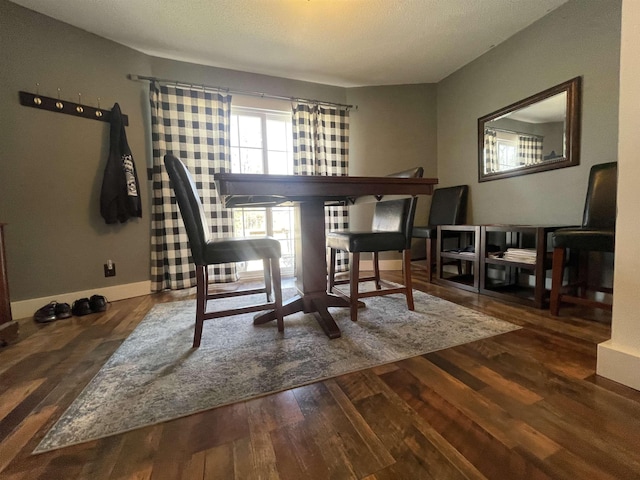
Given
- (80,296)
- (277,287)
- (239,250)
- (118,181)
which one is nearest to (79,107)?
(118,181)

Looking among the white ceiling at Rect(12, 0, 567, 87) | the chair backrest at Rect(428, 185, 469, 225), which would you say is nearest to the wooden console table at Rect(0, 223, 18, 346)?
the white ceiling at Rect(12, 0, 567, 87)

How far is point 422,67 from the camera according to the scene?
288cm

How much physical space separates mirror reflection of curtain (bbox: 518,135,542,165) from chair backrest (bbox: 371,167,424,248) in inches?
47.4

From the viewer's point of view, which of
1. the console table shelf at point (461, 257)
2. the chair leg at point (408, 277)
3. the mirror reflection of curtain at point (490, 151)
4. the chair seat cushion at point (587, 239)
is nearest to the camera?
the chair seat cushion at point (587, 239)

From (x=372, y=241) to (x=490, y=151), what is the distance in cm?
192

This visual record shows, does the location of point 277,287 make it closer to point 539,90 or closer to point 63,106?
point 63,106

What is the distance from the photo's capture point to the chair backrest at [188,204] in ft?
4.20

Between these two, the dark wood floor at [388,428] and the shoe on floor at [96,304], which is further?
the shoe on floor at [96,304]

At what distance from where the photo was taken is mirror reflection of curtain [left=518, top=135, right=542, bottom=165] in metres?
2.24

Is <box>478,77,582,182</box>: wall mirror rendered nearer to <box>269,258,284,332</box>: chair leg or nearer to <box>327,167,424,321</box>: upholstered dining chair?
<box>327,167,424,321</box>: upholstered dining chair

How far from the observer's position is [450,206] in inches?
117

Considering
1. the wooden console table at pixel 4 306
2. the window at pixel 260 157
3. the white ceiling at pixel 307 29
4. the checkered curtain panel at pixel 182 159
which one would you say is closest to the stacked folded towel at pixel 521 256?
the white ceiling at pixel 307 29

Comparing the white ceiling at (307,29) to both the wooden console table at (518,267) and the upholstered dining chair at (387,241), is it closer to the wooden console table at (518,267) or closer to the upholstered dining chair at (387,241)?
the upholstered dining chair at (387,241)

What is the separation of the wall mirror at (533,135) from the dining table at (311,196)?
1.39m
